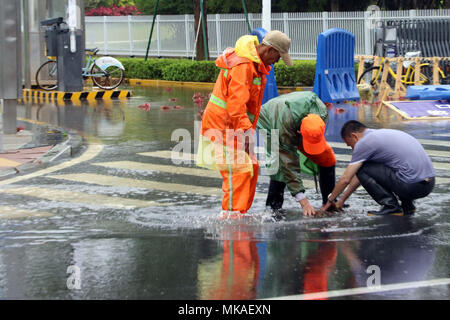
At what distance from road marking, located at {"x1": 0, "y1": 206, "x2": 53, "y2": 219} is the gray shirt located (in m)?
2.97

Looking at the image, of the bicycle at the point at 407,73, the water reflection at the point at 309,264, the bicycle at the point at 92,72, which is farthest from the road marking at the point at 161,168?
the bicycle at the point at 407,73

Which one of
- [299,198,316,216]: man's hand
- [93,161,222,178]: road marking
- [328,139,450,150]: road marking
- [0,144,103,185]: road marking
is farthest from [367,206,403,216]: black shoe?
[328,139,450,150]: road marking

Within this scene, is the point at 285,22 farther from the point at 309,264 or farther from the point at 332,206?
the point at 309,264

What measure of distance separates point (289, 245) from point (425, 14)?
2138 centimetres

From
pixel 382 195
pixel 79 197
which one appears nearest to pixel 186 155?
pixel 79 197

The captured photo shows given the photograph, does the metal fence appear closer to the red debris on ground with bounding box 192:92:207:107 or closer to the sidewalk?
the red debris on ground with bounding box 192:92:207:107

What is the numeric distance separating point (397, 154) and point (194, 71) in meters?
19.0

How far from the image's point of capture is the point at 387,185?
716 centimetres

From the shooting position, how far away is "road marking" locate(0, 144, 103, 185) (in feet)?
30.4

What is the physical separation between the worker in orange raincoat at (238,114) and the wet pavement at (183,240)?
399mm

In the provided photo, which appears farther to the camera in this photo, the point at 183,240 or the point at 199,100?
the point at 199,100

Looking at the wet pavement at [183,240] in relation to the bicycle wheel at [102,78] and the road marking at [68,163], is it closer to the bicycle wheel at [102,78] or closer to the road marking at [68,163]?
the road marking at [68,163]

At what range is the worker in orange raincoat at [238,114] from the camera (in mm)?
6586

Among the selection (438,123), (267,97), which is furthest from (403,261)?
(267,97)
